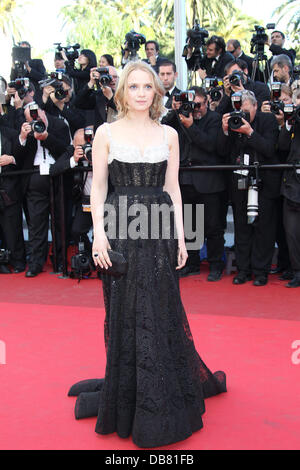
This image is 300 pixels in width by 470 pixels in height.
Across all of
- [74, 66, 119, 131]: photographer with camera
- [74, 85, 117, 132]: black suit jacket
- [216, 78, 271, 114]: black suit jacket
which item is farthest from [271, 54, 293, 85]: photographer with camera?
[74, 85, 117, 132]: black suit jacket

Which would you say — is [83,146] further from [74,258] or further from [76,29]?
[76,29]

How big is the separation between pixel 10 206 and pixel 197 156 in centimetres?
200

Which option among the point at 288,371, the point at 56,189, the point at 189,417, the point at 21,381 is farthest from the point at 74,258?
the point at 189,417

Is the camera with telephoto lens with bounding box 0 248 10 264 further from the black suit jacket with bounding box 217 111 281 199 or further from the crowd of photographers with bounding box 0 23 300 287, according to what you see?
the black suit jacket with bounding box 217 111 281 199

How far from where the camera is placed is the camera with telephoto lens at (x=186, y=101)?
5.29m

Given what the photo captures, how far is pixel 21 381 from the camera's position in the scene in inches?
129

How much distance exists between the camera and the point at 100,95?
6.23 m

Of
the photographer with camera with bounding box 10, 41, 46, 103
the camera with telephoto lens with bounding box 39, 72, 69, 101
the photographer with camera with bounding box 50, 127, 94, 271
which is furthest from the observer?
the photographer with camera with bounding box 10, 41, 46, 103

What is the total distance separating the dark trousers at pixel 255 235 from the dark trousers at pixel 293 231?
16 centimetres

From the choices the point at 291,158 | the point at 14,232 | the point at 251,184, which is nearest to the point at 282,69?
the point at 291,158

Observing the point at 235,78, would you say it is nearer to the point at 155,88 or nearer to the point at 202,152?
the point at 202,152

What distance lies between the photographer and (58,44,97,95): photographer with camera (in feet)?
23.4

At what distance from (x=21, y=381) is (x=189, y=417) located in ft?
3.49

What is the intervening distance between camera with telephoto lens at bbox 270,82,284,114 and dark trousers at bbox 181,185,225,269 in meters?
0.94
